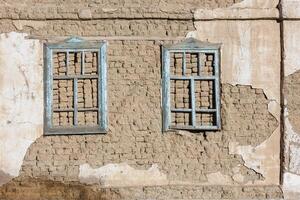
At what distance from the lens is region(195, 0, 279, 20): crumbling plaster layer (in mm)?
8320

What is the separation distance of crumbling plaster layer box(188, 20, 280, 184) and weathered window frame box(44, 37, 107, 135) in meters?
1.32

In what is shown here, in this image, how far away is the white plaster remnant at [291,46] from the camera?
27.3ft

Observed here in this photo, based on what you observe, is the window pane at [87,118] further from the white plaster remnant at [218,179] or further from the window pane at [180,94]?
the white plaster remnant at [218,179]

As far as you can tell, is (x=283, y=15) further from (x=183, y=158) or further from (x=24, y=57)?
(x=24, y=57)

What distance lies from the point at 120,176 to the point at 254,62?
2.36 meters

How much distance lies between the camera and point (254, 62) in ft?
27.4

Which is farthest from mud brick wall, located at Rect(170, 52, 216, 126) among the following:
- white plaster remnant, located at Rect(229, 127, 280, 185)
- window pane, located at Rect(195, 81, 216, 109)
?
white plaster remnant, located at Rect(229, 127, 280, 185)

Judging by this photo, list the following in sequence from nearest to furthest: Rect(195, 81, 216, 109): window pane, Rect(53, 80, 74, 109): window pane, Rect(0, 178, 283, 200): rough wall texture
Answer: Rect(0, 178, 283, 200): rough wall texture → Rect(53, 80, 74, 109): window pane → Rect(195, 81, 216, 109): window pane

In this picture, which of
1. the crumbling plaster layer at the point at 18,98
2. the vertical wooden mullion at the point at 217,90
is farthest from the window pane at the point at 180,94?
the crumbling plaster layer at the point at 18,98

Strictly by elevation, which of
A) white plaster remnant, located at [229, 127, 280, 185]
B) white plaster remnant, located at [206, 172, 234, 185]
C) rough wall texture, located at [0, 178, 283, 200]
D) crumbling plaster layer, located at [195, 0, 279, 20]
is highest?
crumbling plaster layer, located at [195, 0, 279, 20]

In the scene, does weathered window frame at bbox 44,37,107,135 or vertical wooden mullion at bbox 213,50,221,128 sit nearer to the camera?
weathered window frame at bbox 44,37,107,135

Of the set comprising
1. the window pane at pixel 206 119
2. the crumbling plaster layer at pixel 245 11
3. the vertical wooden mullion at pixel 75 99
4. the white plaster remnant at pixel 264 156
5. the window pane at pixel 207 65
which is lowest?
the white plaster remnant at pixel 264 156

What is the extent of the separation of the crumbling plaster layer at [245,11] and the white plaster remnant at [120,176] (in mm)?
2145

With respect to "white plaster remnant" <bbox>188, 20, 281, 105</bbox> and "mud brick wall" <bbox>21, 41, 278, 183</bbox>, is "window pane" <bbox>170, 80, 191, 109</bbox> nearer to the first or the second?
"mud brick wall" <bbox>21, 41, 278, 183</bbox>
